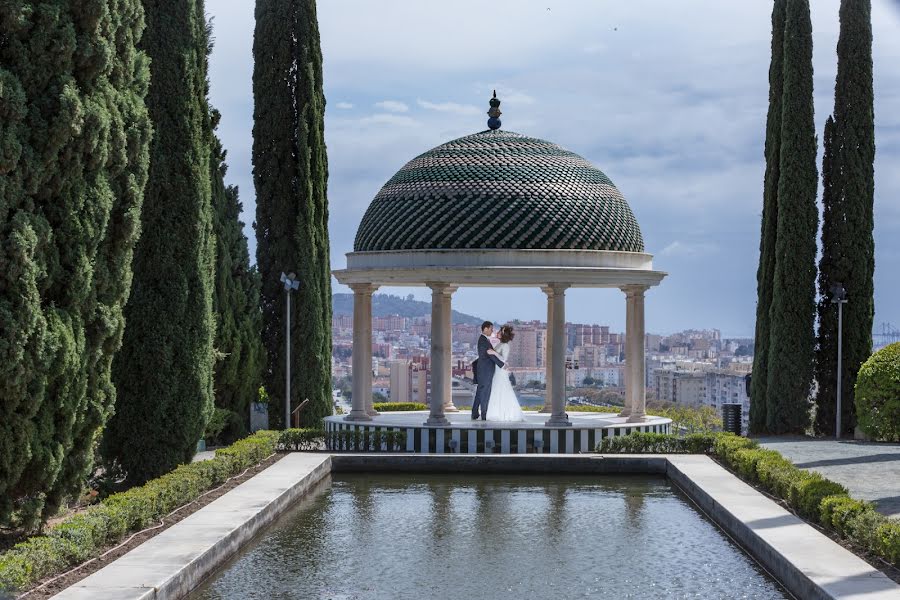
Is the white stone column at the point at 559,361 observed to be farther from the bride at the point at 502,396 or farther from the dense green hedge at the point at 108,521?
the dense green hedge at the point at 108,521

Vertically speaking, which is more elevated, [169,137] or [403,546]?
[169,137]

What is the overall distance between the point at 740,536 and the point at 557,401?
9550mm

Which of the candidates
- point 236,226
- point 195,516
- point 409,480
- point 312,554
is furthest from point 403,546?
point 236,226

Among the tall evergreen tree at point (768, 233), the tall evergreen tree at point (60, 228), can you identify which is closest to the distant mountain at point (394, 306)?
the tall evergreen tree at point (768, 233)

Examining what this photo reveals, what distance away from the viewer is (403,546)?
15766mm

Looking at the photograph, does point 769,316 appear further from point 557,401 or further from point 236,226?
point 236,226

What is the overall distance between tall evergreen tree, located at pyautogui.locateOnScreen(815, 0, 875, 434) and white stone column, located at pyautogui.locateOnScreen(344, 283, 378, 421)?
9.12 metres

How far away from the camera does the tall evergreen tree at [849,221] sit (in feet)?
91.1

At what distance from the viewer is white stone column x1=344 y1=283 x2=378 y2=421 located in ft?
88.2

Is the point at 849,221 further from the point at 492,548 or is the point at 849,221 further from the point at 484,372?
the point at 492,548

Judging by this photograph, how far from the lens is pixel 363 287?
87.8 feet

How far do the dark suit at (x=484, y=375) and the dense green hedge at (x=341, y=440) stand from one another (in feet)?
8.84

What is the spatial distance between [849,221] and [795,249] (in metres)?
1.19

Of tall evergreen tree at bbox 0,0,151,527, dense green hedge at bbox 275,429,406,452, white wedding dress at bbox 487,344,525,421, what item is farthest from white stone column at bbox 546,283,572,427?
tall evergreen tree at bbox 0,0,151,527
